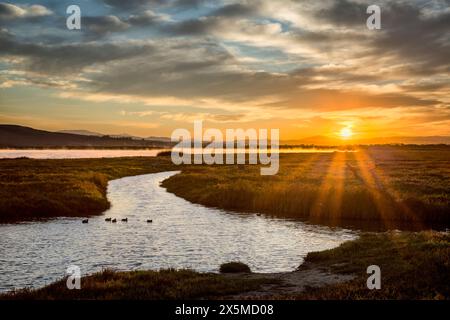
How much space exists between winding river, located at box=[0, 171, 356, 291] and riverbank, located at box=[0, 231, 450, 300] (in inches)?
167

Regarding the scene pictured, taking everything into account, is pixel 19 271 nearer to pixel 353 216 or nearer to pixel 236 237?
pixel 236 237

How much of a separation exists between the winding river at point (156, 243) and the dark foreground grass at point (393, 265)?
316 centimetres

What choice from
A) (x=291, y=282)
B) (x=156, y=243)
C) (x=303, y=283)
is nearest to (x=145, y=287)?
(x=291, y=282)

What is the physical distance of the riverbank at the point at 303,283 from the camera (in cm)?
1798

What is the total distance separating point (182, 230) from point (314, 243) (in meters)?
12.6

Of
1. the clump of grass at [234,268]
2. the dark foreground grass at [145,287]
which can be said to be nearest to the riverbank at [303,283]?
the dark foreground grass at [145,287]

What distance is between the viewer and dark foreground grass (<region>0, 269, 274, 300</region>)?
62.8ft

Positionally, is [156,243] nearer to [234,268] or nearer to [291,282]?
[234,268]

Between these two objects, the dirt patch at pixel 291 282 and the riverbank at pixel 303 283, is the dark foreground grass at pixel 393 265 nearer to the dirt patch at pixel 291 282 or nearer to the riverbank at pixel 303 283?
the riverbank at pixel 303 283

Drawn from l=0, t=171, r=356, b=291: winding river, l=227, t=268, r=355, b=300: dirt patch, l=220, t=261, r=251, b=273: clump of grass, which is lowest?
l=0, t=171, r=356, b=291: winding river

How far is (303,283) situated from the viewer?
71.6 ft

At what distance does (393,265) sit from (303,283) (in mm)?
5063

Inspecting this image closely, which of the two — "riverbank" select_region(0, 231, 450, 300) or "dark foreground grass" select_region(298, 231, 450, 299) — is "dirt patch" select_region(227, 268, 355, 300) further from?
"dark foreground grass" select_region(298, 231, 450, 299)

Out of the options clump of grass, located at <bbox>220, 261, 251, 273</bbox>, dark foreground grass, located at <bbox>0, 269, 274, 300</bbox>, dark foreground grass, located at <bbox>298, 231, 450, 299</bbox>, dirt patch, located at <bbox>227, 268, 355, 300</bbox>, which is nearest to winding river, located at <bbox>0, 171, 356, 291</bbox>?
clump of grass, located at <bbox>220, 261, 251, 273</bbox>
